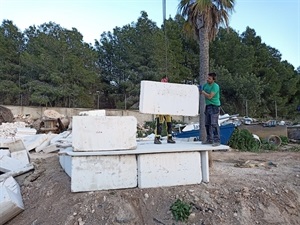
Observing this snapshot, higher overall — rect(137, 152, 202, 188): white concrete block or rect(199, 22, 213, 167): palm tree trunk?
rect(199, 22, 213, 167): palm tree trunk

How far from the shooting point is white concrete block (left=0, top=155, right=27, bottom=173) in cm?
664

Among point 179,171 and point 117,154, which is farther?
point 179,171

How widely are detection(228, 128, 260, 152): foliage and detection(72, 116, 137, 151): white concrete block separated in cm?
886

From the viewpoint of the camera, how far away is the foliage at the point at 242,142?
42.8ft

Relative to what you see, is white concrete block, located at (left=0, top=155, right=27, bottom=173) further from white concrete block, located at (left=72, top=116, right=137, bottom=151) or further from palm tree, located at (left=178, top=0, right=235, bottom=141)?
palm tree, located at (left=178, top=0, right=235, bottom=141)

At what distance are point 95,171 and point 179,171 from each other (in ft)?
5.06

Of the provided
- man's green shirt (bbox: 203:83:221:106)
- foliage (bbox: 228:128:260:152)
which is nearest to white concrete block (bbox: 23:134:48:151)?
man's green shirt (bbox: 203:83:221:106)

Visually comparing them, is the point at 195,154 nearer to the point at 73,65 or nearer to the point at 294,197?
the point at 294,197

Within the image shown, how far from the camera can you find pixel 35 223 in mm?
4609

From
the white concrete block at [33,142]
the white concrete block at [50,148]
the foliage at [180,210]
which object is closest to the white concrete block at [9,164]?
the white concrete block at [50,148]

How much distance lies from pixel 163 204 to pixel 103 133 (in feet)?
5.11

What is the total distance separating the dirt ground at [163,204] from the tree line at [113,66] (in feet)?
66.6

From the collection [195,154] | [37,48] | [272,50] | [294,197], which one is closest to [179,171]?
[195,154]

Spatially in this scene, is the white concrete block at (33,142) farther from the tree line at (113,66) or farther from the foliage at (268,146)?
the tree line at (113,66)
